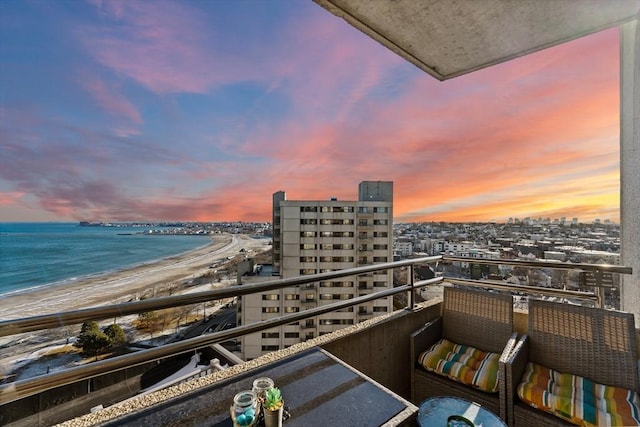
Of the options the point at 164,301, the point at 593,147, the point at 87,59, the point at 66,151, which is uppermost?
the point at 87,59

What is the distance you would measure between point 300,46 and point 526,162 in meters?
5.51

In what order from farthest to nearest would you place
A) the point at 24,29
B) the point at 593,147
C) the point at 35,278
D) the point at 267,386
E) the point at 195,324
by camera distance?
the point at 35,278
the point at 195,324
the point at 24,29
the point at 593,147
the point at 267,386

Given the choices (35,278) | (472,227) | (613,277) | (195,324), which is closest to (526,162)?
(472,227)

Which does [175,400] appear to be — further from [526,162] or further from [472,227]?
[526,162]

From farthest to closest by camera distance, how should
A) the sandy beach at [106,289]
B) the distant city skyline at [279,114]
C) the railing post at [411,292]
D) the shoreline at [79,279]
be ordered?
the shoreline at [79,279] → the sandy beach at [106,289] → the distant city skyline at [279,114] → the railing post at [411,292]

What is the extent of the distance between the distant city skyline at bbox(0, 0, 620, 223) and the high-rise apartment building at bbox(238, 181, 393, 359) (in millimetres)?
1691

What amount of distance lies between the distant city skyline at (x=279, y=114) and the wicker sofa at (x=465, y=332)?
152 centimetres

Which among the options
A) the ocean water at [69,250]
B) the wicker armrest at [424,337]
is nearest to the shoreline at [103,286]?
the ocean water at [69,250]

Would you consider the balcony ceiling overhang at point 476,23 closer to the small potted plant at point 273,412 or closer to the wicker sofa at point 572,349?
the wicker sofa at point 572,349

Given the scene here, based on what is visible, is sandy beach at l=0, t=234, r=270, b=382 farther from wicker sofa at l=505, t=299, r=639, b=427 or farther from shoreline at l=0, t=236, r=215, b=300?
wicker sofa at l=505, t=299, r=639, b=427

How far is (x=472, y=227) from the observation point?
5.68 meters

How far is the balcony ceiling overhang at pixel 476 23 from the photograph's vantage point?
6.24 feet

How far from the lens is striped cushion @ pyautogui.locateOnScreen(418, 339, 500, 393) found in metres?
1.78

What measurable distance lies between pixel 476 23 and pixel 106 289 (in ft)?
94.8
